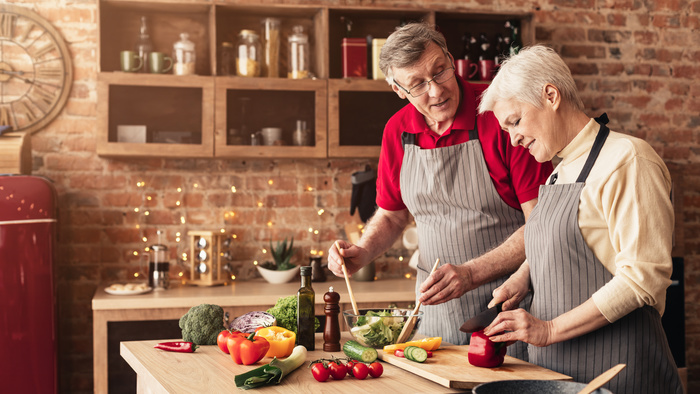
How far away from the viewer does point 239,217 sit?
4102 mm

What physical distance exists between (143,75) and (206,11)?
1.91ft

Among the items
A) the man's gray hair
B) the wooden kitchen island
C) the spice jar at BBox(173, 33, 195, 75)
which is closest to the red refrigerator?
the wooden kitchen island

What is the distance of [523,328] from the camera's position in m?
1.58

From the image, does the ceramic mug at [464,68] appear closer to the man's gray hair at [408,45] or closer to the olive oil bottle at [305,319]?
the man's gray hair at [408,45]

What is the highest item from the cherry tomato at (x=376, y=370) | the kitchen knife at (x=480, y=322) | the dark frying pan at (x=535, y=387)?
the kitchen knife at (x=480, y=322)

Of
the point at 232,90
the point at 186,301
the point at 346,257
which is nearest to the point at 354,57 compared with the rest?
the point at 232,90

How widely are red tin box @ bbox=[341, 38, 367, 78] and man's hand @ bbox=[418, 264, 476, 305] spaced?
2.06 m

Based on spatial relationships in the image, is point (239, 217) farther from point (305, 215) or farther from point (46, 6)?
point (46, 6)

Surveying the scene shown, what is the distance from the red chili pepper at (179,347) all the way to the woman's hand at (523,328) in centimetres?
87

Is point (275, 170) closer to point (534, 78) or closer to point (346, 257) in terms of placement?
point (346, 257)

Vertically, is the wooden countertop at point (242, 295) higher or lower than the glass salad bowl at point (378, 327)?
lower

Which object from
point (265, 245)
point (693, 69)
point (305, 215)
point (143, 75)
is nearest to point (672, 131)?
point (693, 69)

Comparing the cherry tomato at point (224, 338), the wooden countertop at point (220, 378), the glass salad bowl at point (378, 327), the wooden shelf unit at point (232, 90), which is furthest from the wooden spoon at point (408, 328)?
the wooden shelf unit at point (232, 90)

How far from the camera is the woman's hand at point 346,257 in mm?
2219
